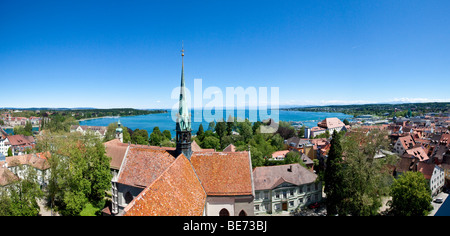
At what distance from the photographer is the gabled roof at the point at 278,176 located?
29.2 meters

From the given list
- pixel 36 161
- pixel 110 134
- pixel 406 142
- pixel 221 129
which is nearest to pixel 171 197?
pixel 36 161

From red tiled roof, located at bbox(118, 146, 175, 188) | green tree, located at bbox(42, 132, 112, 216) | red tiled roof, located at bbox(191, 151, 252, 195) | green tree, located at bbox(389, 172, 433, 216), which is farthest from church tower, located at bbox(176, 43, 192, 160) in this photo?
green tree, located at bbox(389, 172, 433, 216)

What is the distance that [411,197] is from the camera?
76.9ft

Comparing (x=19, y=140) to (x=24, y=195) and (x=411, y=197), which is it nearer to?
(x=24, y=195)

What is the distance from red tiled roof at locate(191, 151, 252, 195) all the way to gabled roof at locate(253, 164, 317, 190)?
10737 mm

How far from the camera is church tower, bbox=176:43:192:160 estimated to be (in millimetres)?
19766

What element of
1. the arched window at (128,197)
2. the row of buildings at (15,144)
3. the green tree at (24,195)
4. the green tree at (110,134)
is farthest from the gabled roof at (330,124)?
the row of buildings at (15,144)

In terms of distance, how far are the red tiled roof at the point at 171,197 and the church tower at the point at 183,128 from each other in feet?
9.20

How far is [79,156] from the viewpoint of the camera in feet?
81.2

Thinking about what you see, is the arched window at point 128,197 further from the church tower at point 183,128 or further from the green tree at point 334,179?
the green tree at point 334,179

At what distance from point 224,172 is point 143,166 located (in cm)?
786
